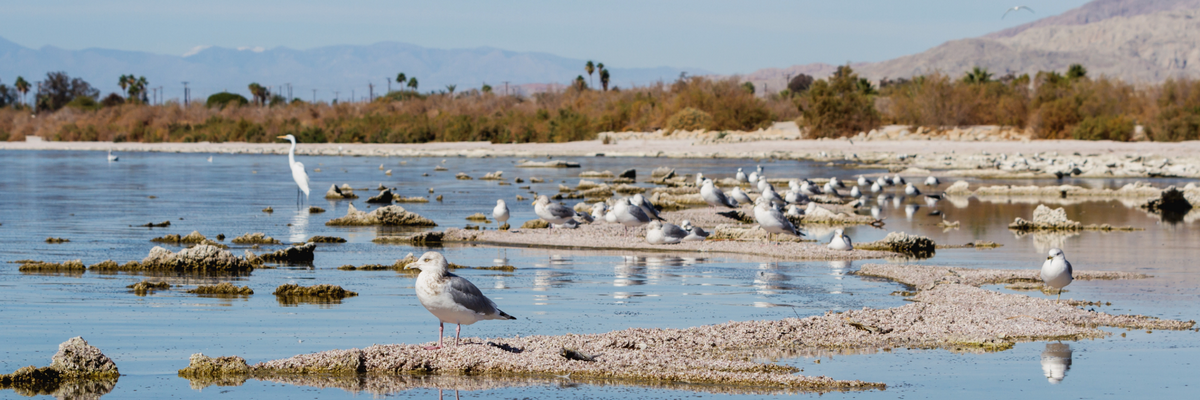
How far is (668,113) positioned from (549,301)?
245 ft

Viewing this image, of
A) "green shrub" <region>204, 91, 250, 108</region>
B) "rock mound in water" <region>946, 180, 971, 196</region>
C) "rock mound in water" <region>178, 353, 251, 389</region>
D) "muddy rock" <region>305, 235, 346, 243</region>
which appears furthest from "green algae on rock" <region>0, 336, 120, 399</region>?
"green shrub" <region>204, 91, 250, 108</region>

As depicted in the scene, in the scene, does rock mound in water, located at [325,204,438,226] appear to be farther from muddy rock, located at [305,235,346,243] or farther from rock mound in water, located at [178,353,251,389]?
rock mound in water, located at [178,353,251,389]

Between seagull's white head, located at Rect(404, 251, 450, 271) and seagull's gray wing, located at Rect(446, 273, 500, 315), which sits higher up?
seagull's white head, located at Rect(404, 251, 450, 271)

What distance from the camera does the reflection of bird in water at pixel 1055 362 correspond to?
849cm

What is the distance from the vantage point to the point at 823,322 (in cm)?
1027

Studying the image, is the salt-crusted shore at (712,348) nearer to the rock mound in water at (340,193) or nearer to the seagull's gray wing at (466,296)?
the seagull's gray wing at (466,296)

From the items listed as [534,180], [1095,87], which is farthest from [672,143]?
[534,180]

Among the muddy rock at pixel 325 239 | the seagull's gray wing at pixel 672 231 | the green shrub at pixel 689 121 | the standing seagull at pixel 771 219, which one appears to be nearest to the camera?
the seagull's gray wing at pixel 672 231

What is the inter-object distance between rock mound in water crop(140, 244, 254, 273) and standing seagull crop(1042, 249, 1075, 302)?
9.69 meters

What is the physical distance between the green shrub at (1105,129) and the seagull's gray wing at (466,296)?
202 ft

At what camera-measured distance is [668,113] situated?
283 feet

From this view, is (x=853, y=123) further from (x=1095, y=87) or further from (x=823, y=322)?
(x=823, y=322)

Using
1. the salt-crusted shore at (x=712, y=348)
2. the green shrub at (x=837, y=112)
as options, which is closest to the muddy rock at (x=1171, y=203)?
the salt-crusted shore at (x=712, y=348)

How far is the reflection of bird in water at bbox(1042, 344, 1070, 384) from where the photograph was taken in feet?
27.8
